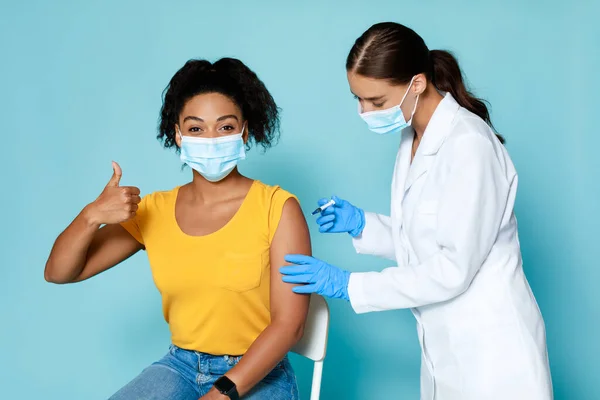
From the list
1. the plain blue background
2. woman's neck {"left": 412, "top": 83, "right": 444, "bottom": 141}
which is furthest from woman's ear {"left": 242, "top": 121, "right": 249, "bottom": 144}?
the plain blue background

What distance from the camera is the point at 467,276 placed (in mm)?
1670

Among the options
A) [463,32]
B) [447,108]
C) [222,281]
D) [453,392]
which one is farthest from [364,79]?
[463,32]

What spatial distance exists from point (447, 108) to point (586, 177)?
132 cm

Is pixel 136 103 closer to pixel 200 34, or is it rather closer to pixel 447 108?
pixel 200 34

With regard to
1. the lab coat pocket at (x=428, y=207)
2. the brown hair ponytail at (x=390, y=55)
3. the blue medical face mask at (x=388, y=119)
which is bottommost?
the lab coat pocket at (x=428, y=207)

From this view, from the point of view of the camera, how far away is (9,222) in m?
2.87

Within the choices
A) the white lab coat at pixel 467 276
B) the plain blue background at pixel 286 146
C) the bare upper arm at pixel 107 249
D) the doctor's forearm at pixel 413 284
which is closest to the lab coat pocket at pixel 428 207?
the white lab coat at pixel 467 276

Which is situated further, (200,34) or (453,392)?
(200,34)

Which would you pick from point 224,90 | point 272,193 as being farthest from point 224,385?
point 224,90

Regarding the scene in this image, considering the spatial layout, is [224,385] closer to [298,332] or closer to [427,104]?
[298,332]

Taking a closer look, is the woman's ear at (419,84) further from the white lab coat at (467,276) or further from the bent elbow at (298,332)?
the bent elbow at (298,332)

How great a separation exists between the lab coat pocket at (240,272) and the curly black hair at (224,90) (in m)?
0.36

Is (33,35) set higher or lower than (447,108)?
higher

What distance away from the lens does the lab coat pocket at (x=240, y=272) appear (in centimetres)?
180
